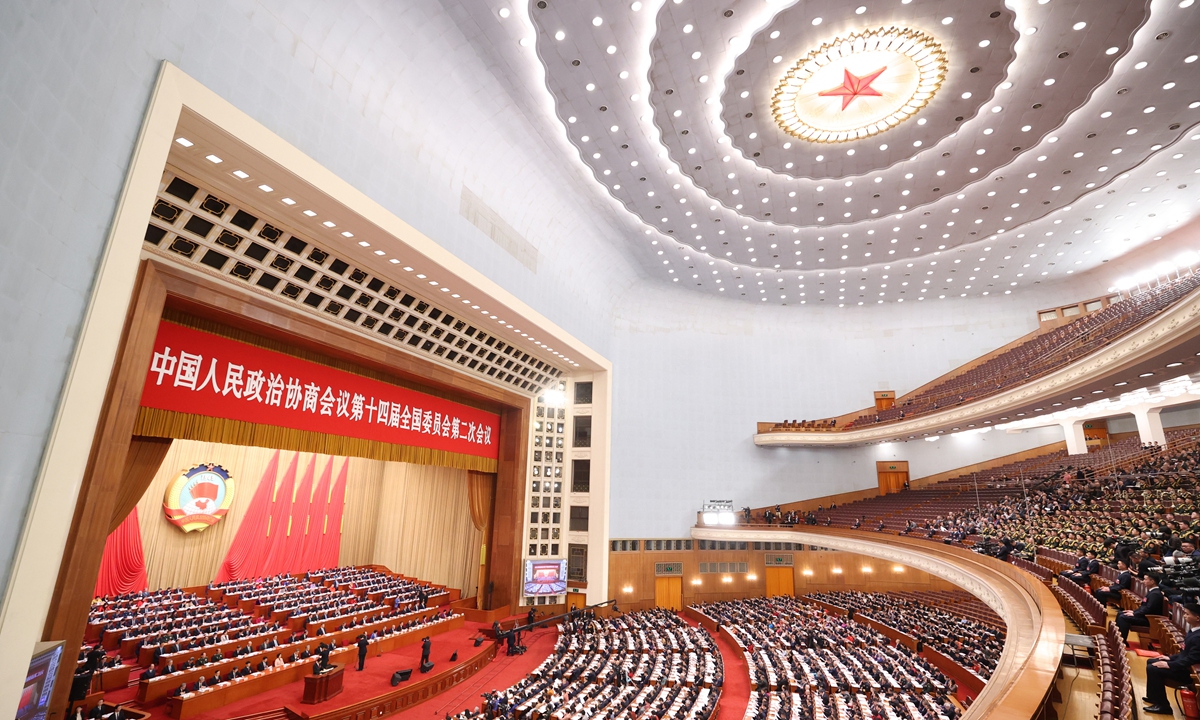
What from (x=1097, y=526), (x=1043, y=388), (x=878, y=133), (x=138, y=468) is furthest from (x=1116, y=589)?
(x=138, y=468)

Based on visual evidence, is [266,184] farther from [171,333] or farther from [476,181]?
[476,181]

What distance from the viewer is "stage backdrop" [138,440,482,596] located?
1573 centimetres

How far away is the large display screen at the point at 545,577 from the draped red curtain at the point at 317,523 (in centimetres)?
786

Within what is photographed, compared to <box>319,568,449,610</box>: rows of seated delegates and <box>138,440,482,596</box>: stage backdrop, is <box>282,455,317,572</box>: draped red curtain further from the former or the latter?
<box>319,568,449,610</box>: rows of seated delegates

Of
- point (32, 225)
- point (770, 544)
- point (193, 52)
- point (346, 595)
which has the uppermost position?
point (193, 52)

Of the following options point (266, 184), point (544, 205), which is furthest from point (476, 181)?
point (266, 184)

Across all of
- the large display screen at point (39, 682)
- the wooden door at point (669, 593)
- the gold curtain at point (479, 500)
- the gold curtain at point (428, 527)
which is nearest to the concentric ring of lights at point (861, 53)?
the gold curtain at point (479, 500)

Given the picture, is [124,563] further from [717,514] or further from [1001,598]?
[1001,598]

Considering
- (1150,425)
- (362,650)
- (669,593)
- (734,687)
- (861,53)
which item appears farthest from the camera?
(669,593)

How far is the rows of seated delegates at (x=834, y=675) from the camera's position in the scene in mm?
8508

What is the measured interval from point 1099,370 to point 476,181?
546 inches

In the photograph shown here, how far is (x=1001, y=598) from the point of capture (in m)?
8.08

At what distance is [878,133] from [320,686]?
610 inches

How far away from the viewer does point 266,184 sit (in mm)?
8422
